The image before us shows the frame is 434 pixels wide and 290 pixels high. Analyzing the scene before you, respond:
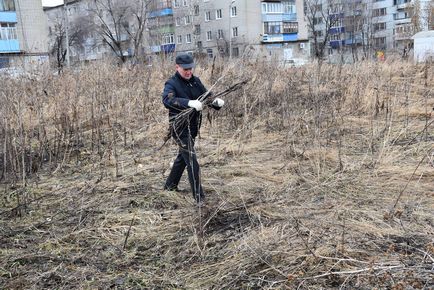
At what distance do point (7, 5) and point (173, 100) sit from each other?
34583mm

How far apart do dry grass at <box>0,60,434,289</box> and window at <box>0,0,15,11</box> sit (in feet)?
96.4

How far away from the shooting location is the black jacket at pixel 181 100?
13.6 feet

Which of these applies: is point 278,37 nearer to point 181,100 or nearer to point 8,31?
point 8,31

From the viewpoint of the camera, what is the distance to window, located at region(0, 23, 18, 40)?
103ft

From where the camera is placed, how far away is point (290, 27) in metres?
48.3

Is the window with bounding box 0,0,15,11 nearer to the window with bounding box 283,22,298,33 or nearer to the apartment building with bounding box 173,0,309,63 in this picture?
the apartment building with bounding box 173,0,309,63

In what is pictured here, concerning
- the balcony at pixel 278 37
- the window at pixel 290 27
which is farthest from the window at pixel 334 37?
the balcony at pixel 278 37

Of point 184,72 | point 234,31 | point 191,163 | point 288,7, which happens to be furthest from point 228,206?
point 288,7

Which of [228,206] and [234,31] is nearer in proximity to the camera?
[228,206]

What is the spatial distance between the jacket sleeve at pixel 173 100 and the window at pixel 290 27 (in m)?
45.6

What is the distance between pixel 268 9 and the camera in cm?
4738

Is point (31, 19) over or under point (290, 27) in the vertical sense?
over

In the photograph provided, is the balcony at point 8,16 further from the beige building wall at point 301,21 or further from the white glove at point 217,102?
the white glove at point 217,102

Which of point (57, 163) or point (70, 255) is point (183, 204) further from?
point (57, 163)
